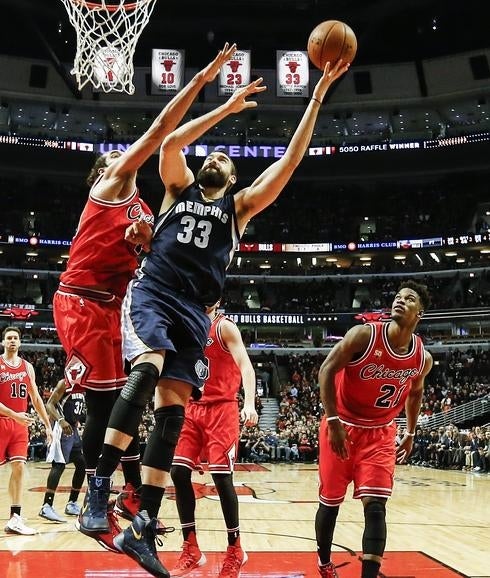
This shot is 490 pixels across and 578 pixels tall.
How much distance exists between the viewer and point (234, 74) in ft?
111

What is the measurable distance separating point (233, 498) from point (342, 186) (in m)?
39.1

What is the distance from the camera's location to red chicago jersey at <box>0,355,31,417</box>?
26.1 ft

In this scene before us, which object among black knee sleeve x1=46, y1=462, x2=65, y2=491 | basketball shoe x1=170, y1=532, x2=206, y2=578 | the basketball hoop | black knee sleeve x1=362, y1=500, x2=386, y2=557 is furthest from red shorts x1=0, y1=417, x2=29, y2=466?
the basketball hoop

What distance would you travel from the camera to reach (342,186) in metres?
43.2

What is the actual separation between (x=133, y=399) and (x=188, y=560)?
2006mm

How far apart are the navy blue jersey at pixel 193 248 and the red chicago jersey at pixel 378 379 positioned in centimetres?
151

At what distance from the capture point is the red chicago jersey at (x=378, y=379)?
5145 millimetres

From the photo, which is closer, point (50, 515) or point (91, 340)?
point (91, 340)

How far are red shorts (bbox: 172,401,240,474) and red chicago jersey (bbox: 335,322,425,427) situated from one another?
99cm

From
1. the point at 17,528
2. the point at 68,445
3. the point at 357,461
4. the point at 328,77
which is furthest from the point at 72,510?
the point at 328,77

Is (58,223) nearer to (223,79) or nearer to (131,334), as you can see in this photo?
(223,79)

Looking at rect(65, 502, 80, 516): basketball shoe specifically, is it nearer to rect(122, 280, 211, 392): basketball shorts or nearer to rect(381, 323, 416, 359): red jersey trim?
rect(381, 323, 416, 359): red jersey trim

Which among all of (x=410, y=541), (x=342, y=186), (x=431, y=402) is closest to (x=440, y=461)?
(x=431, y=402)

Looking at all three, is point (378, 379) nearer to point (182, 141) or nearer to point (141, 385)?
point (141, 385)
